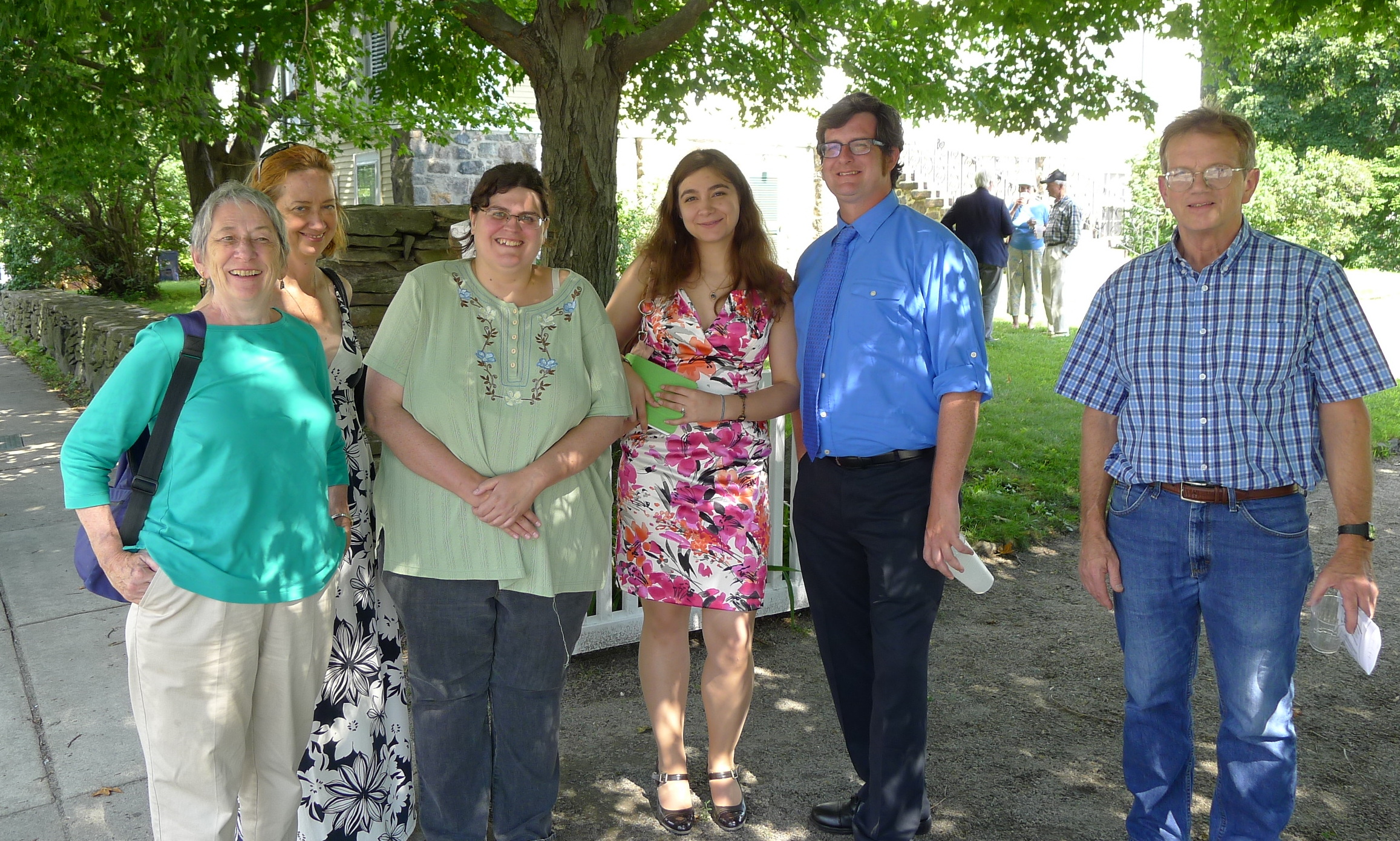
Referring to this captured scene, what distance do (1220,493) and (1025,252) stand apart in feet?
36.8

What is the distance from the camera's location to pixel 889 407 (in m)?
2.92

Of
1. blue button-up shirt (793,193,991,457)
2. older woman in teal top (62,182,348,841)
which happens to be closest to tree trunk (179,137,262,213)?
older woman in teal top (62,182,348,841)

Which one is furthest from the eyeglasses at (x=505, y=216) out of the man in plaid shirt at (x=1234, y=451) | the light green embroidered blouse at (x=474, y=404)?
the man in plaid shirt at (x=1234, y=451)

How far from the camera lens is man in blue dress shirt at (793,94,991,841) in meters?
Result: 2.88

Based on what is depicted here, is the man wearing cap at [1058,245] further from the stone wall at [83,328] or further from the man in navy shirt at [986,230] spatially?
the stone wall at [83,328]

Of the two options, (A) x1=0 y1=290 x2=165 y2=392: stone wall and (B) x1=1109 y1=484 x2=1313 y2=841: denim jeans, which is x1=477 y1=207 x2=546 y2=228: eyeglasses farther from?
(A) x1=0 y1=290 x2=165 y2=392: stone wall

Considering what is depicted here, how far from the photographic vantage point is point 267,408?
240 centimetres

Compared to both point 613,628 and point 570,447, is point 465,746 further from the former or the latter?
point 613,628

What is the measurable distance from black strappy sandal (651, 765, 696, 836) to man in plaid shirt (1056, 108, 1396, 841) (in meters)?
1.41

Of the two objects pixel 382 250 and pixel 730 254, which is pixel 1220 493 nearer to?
pixel 730 254

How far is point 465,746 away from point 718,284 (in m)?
1.54

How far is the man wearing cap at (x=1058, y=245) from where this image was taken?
1223 cm

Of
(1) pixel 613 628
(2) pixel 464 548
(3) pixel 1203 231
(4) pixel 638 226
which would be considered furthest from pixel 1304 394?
(4) pixel 638 226

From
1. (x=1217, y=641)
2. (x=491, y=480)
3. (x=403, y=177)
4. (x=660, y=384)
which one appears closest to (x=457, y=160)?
(x=403, y=177)
